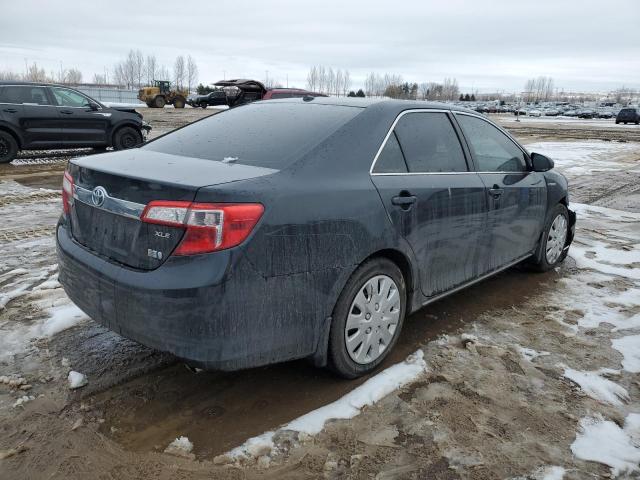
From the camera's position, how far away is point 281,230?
243 centimetres

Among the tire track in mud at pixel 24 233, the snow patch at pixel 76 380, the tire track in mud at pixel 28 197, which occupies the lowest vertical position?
the snow patch at pixel 76 380

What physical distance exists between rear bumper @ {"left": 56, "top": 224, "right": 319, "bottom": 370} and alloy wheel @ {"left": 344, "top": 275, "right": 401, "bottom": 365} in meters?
0.38

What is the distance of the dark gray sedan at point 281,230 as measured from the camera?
233cm

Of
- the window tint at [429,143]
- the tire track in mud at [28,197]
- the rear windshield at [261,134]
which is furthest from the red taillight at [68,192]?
the tire track in mud at [28,197]

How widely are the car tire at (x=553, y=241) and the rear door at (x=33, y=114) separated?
10.3 metres

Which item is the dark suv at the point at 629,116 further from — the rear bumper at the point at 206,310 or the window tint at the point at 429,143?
the rear bumper at the point at 206,310

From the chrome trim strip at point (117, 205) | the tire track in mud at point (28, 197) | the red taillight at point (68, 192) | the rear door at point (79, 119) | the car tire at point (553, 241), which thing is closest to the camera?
the chrome trim strip at point (117, 205)

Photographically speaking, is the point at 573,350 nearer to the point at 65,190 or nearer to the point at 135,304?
the point at 135,304

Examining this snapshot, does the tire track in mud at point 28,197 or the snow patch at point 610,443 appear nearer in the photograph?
the snow patch at point 610,443

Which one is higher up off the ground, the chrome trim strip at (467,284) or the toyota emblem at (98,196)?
the toyota emblem at (98,196)

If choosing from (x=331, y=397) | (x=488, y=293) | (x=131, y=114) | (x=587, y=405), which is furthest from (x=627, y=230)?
(x=131, y=114)

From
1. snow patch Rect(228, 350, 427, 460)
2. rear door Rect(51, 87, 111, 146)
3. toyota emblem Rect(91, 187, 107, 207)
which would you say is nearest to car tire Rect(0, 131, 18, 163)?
rear door Rect(51, 87, 111, 146)

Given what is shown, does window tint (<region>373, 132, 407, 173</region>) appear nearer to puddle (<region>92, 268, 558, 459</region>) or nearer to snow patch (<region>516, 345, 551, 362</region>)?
puddle (<region>92, 268, 558, 459</region>)

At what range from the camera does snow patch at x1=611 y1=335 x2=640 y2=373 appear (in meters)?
3.33
